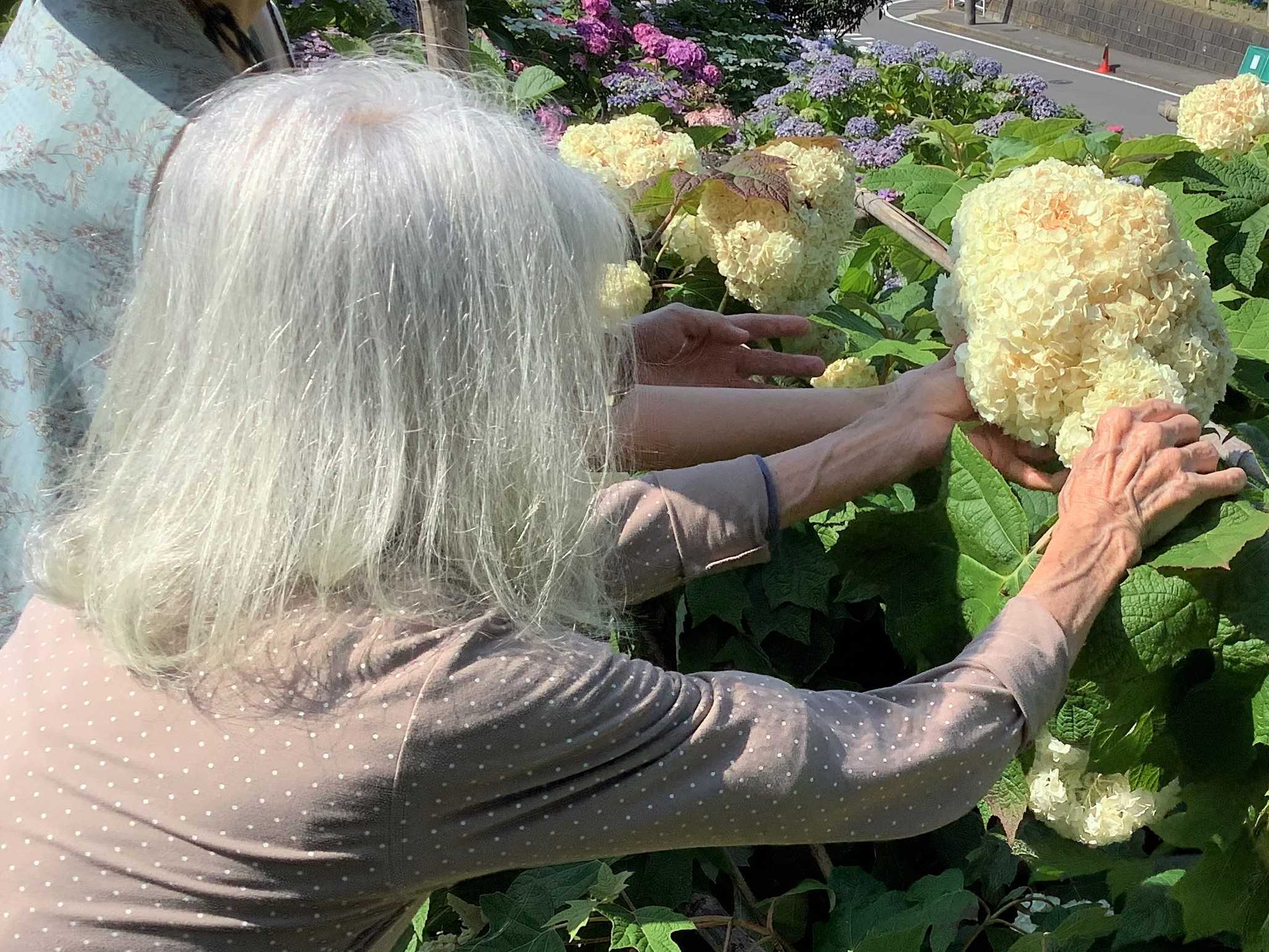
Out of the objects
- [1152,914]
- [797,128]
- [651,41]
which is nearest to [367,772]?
[1152,914]

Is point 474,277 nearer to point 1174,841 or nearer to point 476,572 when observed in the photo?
point 476,572

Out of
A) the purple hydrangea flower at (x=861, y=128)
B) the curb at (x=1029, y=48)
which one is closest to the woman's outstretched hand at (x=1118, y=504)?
the purple hydrangea flower at (x=861, y=128)

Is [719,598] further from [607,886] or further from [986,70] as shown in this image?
[986,70]

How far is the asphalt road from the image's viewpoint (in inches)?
617

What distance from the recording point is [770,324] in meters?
1.96

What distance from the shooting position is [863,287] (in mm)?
2352

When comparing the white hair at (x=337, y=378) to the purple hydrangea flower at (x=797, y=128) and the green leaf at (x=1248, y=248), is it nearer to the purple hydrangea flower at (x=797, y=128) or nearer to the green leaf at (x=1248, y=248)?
the green leaf at (x=1248, y=248)

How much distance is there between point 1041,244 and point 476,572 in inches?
28.4

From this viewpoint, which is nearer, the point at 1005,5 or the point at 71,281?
the point at 71,281

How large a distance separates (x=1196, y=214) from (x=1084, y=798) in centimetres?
99

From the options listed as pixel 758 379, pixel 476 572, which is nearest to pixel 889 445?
pixel 758 379

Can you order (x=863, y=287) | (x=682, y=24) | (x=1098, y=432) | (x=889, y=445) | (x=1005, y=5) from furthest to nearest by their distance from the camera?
(x=1005, y=5) → (x=682, y=24) → (x=863, y=287) → (x=889, y=445) → (x=1098, y=432)

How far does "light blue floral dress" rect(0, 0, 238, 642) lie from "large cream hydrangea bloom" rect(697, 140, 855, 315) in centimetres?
80

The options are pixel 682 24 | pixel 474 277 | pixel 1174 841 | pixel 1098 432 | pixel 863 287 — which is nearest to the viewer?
pixel 474 277
